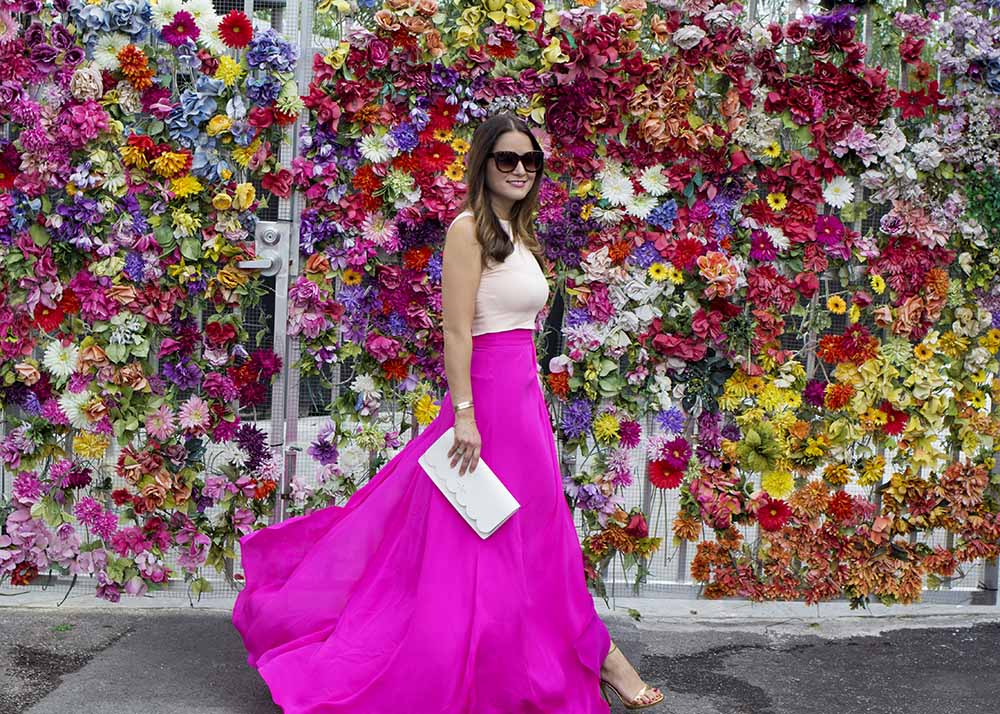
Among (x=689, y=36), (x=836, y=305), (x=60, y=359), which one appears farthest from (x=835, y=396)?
(x=60, y=359)

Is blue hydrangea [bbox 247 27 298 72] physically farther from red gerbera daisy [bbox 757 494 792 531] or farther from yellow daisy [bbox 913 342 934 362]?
yellow daisy [bbox 913 342 934 362]

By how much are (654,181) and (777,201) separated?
526 mm

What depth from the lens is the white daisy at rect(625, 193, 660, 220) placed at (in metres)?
4.72

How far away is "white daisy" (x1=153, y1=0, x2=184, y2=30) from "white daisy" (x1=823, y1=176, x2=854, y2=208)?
2709 mm

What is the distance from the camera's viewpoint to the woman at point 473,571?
3533 millimetres

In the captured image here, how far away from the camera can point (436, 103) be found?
4645mm

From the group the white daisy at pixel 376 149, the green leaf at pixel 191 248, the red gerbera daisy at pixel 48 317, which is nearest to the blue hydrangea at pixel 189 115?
the green leaf at pixel 191 248

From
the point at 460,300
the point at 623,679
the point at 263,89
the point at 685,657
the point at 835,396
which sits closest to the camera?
the point at 460,300

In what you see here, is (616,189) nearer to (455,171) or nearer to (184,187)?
(455,171)

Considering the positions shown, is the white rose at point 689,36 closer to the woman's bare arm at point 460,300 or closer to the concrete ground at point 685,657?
the woman's bare arm at point 460,300

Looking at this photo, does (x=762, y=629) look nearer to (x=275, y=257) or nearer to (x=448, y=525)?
(x=448, y=525)

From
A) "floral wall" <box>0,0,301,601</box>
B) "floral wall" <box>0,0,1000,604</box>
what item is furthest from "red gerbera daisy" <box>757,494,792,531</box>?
"floral wall" <box>0,0,301,601</box>

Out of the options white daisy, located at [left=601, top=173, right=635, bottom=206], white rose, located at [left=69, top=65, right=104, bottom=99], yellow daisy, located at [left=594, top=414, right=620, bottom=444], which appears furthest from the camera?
yellow daisy, located at [left=594, top=414, right=620, bottom=444]

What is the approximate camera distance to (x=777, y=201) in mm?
4801
